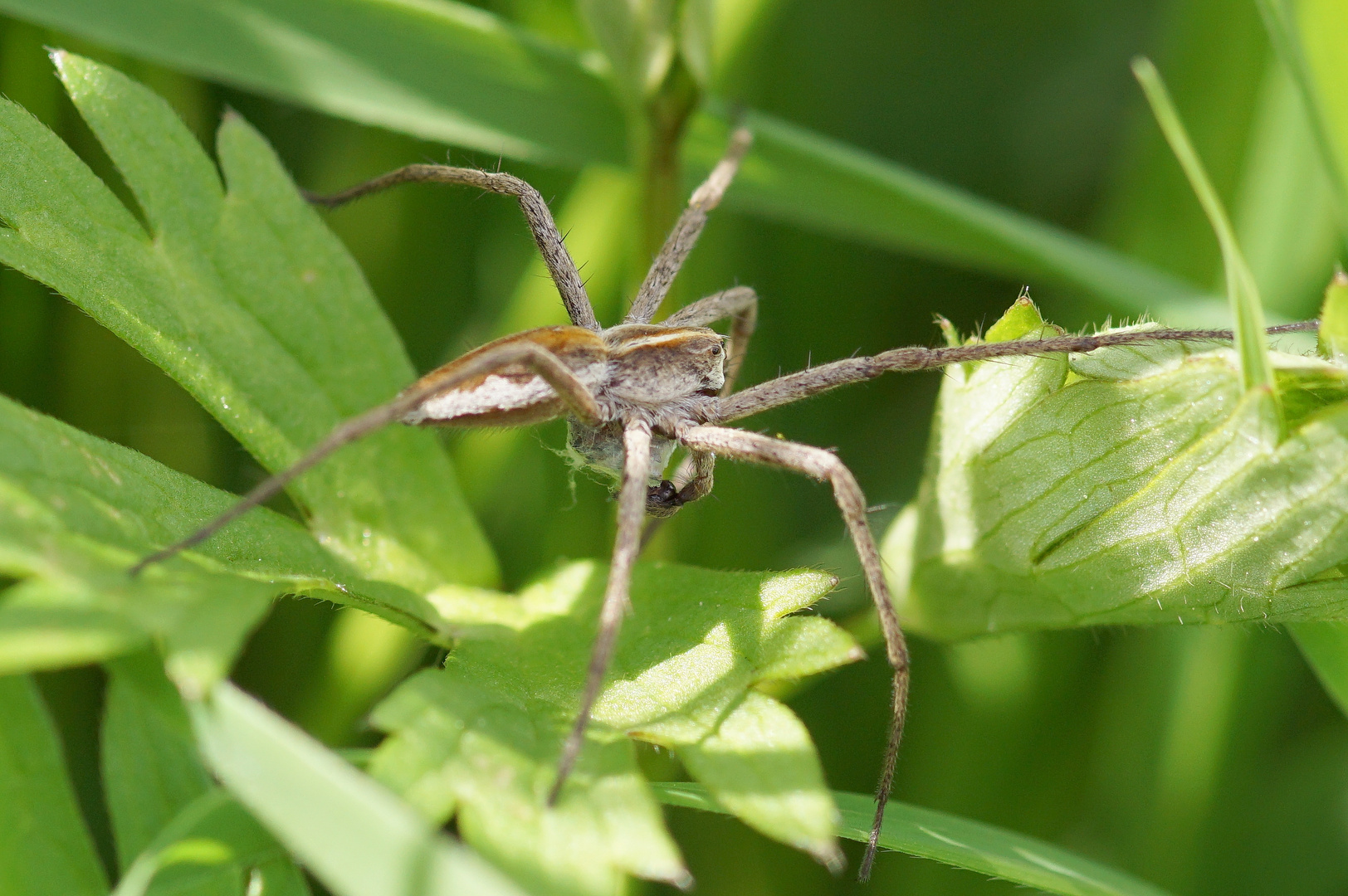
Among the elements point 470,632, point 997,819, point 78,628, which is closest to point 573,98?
point 470,632

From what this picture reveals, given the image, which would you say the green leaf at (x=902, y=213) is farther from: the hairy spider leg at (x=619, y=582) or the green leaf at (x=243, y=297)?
the green leaf at (x=243, y=297)

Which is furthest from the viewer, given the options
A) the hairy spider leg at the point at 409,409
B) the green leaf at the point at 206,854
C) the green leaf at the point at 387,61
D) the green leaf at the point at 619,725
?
the green leaf at the point at 387,61

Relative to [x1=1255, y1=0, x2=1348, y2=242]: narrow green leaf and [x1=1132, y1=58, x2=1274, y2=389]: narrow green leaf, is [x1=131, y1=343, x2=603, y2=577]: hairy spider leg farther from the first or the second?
[x1=1255, y1=0, x2=1348, y2=242]: narrow green leaf

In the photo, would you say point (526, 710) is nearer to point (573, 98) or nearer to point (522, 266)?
point (573, 98)

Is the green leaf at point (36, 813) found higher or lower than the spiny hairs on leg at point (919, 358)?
lower

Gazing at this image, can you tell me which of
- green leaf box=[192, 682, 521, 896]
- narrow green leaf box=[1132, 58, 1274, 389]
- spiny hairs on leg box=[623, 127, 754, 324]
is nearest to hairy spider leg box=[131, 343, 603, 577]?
green leaf box=[192, 682, 521, 896]

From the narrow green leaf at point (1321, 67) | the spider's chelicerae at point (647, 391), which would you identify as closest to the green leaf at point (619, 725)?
the spider's chelicerae at point (647, 391)

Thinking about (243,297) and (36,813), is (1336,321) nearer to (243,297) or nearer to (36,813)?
(243,297)
